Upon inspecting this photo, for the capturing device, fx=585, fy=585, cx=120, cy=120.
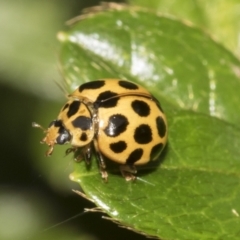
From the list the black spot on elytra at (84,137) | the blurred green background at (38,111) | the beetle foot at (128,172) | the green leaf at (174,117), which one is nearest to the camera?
the green leaf at (174,117)

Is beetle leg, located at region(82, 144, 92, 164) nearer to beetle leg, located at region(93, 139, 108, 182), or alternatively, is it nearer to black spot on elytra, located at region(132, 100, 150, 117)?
beetle leg, located at region(93, 139, 108, 182)

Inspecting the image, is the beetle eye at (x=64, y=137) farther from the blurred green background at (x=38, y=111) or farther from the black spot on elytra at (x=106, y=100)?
the blurred green background at (x=38, y=111)

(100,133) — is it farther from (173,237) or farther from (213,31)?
(213,31)

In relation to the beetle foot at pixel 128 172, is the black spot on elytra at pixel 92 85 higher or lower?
higher

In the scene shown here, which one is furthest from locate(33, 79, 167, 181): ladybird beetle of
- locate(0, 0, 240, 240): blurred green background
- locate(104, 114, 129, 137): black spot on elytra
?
locate(0, 0, 240, 240): blurred green background

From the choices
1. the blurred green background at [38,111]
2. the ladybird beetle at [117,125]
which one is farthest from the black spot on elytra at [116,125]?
the blurred green background at [38,111]

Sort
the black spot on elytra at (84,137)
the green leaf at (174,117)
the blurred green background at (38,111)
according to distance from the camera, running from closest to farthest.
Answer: the green leaf at (174,117) < the black spot on elytra at (84,137) < the blurred green background at (38,111)

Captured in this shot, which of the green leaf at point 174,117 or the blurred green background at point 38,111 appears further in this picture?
the blurred green background at point 38,111
